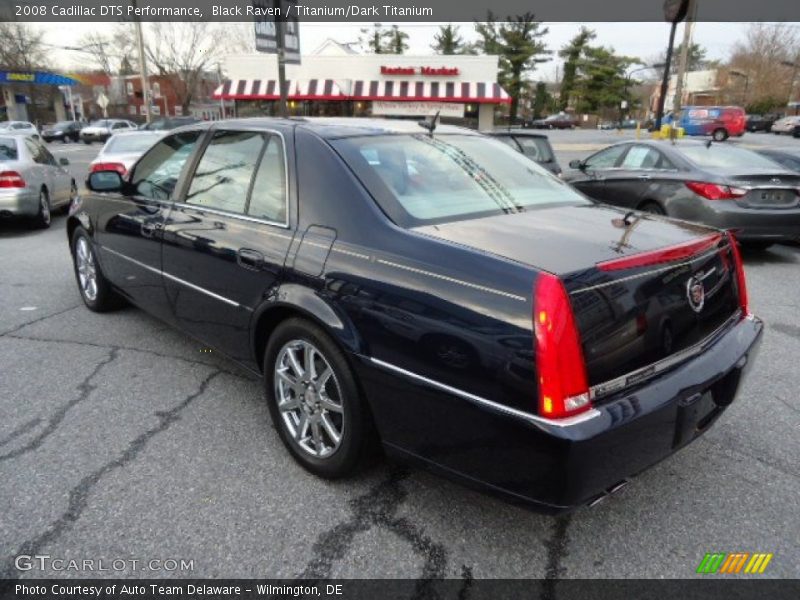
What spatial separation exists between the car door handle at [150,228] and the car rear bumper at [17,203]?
21.2ft

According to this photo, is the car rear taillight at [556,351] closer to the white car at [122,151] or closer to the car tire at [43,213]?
the car tire at [43,213]

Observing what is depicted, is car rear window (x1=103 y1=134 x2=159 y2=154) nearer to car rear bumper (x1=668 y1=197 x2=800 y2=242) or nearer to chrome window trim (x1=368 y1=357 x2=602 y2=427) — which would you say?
car rear bumper (x1=668 y1=197 x2=800 y2=242)

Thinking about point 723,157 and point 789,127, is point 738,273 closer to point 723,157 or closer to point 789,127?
point 723,157

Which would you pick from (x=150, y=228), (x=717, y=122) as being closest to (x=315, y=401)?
(x=150, y=228)

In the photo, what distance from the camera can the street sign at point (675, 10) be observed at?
1341 cm

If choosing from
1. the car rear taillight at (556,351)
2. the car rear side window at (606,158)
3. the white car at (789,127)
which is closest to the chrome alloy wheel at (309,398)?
the car rear taillight at (556,351)

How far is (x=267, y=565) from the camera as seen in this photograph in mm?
2238

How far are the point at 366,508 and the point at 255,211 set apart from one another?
1.56 metres

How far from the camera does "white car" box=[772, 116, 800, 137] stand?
41.3m

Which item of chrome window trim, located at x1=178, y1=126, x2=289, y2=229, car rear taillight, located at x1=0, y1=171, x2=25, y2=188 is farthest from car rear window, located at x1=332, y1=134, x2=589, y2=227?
car rear taillight, located at x1=0, y1=171, x2=25, y2=188

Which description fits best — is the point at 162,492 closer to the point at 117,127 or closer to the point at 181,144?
the point at 181,144

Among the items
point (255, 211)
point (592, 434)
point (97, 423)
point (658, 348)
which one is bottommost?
point (97, 423)

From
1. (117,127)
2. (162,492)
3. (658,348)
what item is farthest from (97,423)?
(117,127)

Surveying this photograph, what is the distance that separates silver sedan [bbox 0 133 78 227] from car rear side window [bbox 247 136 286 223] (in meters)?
7.64
